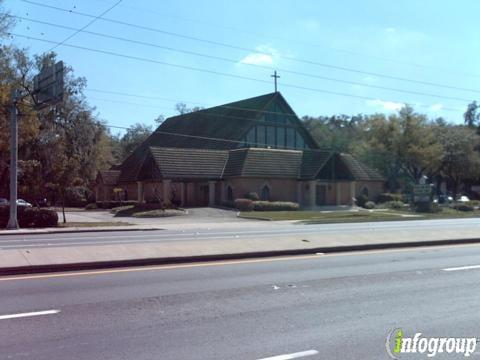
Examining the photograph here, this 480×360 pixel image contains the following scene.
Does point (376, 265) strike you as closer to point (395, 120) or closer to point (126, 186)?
point (126, 186)

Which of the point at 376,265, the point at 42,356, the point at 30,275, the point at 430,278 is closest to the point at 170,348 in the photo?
the point at 42,356

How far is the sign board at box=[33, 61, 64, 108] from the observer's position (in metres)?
24.8

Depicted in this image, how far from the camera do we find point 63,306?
820cm

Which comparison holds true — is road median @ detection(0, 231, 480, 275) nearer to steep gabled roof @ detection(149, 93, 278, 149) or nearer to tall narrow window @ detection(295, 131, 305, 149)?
steep gabled roof @ detection(149, 93, 278, 149)

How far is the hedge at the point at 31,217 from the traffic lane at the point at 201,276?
1893cm

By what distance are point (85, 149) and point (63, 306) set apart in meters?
55.9

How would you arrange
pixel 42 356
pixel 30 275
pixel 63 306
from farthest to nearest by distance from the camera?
pixel 30 275
pixel 63 306
pixel 42 356

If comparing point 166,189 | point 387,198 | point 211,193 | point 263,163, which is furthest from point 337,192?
point 166,189

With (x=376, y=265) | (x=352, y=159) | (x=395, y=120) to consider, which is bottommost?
(x=376, y=265)

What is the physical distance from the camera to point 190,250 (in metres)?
13.8

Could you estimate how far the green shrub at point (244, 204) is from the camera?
47688 mm

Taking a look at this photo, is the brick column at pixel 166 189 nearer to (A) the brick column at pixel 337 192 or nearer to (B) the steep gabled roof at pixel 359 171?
(A) the brick column at pixel 337 192

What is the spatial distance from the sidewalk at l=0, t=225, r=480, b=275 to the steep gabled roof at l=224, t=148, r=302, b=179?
3434cm

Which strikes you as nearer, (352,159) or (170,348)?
(170,348)
